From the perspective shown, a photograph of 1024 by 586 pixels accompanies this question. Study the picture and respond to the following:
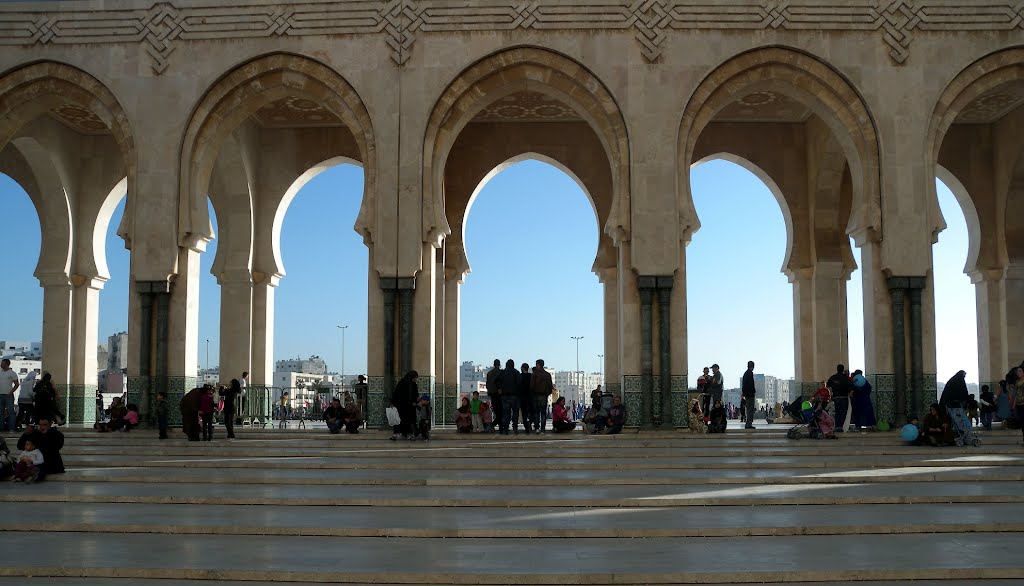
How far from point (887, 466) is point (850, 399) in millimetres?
3417

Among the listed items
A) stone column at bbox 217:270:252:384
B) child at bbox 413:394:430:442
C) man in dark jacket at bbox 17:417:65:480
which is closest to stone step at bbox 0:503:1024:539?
man in dark jacket at bbox 17:417:65:480

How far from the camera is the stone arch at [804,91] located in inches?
535

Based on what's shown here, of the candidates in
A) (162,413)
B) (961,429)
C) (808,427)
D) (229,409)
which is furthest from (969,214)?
(162,413)

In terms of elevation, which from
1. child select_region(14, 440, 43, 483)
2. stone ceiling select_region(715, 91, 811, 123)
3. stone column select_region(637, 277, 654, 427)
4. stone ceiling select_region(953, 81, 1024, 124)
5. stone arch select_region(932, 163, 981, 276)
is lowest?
child select_region(14, 440, 43, 483)

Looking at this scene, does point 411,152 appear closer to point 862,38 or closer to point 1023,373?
point 862,38

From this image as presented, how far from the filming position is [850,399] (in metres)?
13.2

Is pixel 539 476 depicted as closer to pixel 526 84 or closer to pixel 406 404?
pixel 406 404

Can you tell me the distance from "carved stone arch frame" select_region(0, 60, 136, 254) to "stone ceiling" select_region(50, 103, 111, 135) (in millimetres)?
1626

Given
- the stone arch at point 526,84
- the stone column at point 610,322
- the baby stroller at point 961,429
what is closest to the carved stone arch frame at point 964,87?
the baby stroller at point 961,429

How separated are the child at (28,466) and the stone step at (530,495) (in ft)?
0.97

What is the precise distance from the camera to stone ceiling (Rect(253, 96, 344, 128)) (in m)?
16.5

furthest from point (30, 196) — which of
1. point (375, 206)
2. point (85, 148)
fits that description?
point (375, 206)

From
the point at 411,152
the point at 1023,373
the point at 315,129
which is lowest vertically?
the point at 1023,373

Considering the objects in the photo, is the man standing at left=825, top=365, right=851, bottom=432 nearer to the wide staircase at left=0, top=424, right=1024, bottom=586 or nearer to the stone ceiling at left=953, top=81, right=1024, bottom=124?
the wide staircase at left=0, top=424, right=1024, bottom=586
